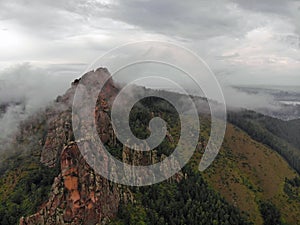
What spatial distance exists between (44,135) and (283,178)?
10611 cm

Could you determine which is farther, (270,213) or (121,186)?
(270,213)

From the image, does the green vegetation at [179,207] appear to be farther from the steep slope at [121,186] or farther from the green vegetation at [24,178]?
the green vegetation at [24,178]

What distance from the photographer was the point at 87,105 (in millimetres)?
88312

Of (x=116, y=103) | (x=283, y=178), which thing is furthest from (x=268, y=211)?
(x=116, y=103)

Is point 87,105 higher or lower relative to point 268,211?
higher

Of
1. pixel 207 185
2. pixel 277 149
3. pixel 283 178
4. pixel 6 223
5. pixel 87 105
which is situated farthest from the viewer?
pixel 277 149

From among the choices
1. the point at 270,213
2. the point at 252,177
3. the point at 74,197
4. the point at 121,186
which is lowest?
the point at 270,213

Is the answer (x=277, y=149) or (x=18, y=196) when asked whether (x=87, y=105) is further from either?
(x=277, y=149)

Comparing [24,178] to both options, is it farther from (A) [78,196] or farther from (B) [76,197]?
(A) [78,196]

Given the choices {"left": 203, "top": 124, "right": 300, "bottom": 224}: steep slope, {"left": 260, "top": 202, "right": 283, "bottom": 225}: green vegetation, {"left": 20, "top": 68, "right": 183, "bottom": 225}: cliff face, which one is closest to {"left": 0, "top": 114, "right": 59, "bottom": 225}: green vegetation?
{"left": 20, "top": 68, "right": 183, "bottom": 225}: cliff face

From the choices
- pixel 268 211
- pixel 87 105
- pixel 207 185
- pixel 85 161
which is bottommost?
pixel 268 211

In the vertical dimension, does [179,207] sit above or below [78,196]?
below

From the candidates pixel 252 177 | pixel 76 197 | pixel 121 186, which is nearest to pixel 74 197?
pixel 76 197

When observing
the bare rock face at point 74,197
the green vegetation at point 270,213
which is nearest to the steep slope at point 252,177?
the green vegetation at point 270,213
